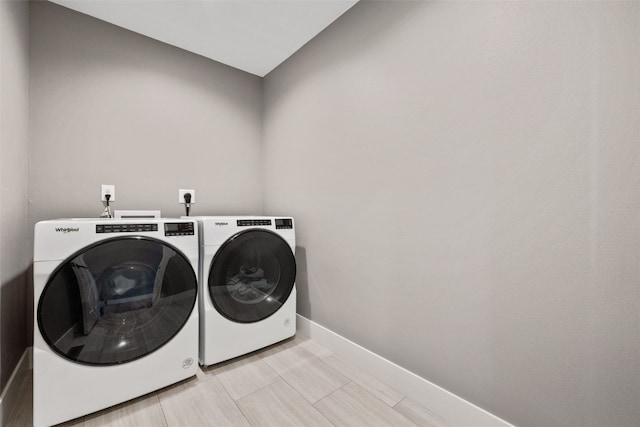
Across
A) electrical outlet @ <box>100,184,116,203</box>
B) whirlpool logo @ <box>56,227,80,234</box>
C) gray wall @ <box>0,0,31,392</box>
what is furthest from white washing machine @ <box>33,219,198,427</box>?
electrical outlet @ <box>100,184,116,203</box>

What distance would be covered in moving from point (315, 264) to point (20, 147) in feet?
5.66

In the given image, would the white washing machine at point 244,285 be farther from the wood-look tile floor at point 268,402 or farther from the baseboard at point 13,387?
the baseboard at point 13,387

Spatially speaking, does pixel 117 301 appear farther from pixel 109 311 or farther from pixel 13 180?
pixel 13 180

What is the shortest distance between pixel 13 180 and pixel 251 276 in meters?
1.21

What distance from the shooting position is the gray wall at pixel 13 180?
3.57 ft

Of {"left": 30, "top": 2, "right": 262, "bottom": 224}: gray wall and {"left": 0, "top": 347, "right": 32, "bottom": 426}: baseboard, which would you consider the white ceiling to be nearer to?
{"left": 30, "top": 2, "right": 262, "bottom": 224}: gray wall

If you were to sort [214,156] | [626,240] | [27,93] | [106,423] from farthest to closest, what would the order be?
1. [214,156]
2. [27,93]
3. [106,423]
4. [626,240]

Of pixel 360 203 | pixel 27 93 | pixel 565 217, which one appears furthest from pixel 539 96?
pixel 27 93

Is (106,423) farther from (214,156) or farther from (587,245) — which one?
(587,245)

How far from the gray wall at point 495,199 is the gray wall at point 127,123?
3.28 ft

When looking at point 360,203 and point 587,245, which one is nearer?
point 587,245

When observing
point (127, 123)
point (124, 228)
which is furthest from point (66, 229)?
point (127, 123)

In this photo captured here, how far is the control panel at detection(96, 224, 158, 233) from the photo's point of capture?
3.65 feet

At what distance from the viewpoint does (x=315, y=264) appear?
1834 millimetres
